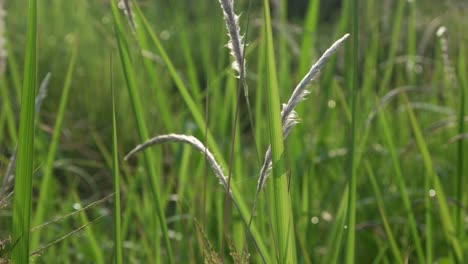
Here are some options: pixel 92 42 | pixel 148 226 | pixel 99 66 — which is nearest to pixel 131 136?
pixel 99 66

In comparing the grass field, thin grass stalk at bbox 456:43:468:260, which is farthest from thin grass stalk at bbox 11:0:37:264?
thin grass stalk at bbox 456:43:468:260

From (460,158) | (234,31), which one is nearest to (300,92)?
(234,31)

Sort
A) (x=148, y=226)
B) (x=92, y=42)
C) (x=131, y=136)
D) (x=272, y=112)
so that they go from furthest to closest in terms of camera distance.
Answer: (x=92, y=42) < (x=131, y=136) < (x=148, y=226) < (x=272, y=112)

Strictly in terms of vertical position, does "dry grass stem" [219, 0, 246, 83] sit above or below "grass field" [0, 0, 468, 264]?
above

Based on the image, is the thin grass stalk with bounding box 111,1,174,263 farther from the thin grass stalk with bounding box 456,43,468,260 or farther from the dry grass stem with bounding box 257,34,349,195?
the thin grass stalk with bounding box 456,43,468,260

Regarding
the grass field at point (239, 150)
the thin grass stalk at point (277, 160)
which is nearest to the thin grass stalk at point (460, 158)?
the grass field at point (239, 150)

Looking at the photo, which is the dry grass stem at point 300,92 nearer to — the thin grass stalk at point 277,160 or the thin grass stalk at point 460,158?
the thin grass stalk at point 277,160

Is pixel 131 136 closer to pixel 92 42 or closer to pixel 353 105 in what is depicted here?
pixel 92 42

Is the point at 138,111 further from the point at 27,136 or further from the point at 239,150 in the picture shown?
the point at 239,150
